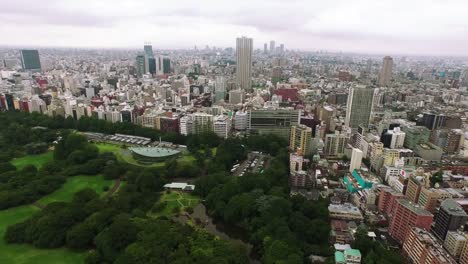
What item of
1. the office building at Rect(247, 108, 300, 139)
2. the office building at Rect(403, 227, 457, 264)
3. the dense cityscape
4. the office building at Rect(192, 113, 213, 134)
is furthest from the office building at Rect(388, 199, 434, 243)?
the office building at Rect(192, 113, 213, 134)

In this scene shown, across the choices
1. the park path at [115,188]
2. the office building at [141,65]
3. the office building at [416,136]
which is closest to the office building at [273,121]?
the office building at [416,136]

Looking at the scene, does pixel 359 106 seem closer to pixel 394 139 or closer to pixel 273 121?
pixel 394 139

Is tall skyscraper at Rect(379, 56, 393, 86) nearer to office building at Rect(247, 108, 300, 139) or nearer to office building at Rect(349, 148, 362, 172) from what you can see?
office building at Rect(247, 108, 300, 139)

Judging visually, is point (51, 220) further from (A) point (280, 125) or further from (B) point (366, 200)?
(A) point (280, 125)

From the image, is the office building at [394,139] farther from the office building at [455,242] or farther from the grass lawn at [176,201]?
the grass lawn at [176,201]

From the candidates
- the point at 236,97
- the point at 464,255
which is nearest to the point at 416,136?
the point at 464,255

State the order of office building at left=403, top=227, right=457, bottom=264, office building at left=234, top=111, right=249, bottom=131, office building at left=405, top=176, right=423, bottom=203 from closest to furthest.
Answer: office building at left=403, top=227, right=457, bottom=264 → office building at left=405, top=176, right=423, bottom=203 → office building at left=234, top=111, right=249, bottom=131

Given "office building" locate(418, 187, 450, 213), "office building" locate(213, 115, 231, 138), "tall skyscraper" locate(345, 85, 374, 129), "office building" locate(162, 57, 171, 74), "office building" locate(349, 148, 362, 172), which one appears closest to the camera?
"office building" locate(418, 187, 450, 213)

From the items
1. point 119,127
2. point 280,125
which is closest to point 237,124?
point 280,125
